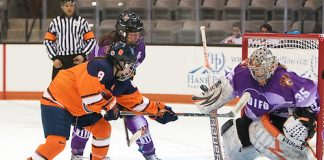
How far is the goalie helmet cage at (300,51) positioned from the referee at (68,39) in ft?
5.10

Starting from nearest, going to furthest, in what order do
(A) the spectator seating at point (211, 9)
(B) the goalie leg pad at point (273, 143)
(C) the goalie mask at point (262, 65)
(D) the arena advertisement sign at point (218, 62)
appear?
(C) the goalie mask at point (262, 65) < (B) the goalie leg pad at point (273, 143) < (D) the arena advertisement sign at point (218, 62) < (A) the spectator seating at point (211, 9)

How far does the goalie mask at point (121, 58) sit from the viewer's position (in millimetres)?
3555

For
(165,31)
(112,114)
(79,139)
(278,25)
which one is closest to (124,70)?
(112,114)

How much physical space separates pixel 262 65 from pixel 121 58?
0.63 meters

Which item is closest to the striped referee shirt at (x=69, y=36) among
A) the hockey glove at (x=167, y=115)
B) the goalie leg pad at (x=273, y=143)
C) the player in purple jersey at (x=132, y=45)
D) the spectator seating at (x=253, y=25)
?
the player in purple jersey at (x=132, y=45)

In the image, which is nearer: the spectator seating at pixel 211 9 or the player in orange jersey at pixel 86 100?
the player in orange jersey at pixel 86 100

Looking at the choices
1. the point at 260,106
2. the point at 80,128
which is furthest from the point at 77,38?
the point at 260,106

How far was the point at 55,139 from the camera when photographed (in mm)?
3633

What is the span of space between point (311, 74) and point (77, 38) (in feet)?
6.57

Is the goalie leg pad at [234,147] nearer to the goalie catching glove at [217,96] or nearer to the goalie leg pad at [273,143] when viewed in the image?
the goalie leg pad at [273,143]

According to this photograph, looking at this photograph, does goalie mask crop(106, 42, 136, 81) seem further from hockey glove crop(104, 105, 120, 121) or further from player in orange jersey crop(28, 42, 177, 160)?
hockey glove crop(104, 105, 120, 121)

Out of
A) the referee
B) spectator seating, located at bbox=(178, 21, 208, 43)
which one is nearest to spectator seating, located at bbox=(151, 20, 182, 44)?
spectator seating, located at bbox=(178, 21, 208, 43)

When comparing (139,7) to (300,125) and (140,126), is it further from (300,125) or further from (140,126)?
(300,125)

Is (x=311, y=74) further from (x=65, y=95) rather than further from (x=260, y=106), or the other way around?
(x=65, y=95)
